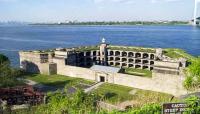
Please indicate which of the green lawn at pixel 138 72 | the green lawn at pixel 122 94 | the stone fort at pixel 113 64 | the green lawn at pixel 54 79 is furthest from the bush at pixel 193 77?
the green lawn at pixel 54 79

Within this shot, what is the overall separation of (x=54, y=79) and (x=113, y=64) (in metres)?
25.7

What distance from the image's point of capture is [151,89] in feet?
250

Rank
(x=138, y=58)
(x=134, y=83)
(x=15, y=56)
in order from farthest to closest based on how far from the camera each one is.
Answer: (x=15, y=56), (x=138, y=58), (x=134, y=83)

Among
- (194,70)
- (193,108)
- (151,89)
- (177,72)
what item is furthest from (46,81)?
(193,108)

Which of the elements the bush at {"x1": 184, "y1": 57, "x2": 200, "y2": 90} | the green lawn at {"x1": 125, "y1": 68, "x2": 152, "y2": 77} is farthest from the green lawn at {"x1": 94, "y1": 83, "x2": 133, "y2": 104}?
the green lawn at {"x1": 125, "y1": 68, "x2": 152, "y2": 77}

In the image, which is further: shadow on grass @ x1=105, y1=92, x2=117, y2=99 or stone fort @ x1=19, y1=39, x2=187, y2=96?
stone fort @ x1=19, y1=39, x2=187, y2=96

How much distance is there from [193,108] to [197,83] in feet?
80.4

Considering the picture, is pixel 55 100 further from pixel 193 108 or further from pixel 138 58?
pixel 138 58

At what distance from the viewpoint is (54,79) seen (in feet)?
296

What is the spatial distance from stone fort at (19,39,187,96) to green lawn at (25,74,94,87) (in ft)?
6.45

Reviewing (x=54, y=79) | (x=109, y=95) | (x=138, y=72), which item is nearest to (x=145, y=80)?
(x=109, y=95)

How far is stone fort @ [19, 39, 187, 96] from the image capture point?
244ft

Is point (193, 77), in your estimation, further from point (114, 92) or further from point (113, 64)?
point (113, 64)

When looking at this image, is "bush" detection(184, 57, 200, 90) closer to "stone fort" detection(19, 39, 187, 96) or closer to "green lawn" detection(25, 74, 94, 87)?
"stone fort" detection(19, 39, 187, 96)
